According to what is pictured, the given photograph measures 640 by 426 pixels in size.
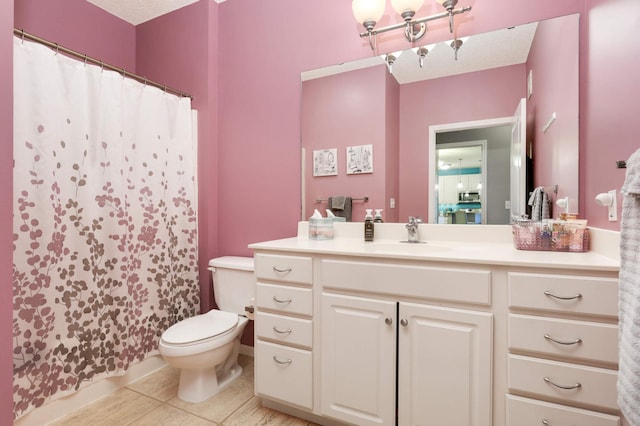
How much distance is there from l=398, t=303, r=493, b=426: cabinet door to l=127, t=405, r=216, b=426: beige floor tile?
40.2 inches

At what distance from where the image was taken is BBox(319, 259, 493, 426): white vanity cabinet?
1.15 m

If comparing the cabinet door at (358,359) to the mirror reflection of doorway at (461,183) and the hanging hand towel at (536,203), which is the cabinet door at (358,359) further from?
the hanging hand towel at (536,203)

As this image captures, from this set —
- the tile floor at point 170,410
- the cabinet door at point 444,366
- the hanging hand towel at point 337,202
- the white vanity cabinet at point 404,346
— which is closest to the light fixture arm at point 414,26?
the hanging hand towel at point 337,202

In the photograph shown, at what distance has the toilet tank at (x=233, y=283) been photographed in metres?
2.02

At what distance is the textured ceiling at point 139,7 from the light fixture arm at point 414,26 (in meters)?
1.30

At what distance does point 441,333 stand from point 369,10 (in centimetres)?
169

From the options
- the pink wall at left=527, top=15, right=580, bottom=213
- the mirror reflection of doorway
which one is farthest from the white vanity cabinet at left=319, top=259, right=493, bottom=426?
the pink wall at left=527, top=15, right=580, bottom=213

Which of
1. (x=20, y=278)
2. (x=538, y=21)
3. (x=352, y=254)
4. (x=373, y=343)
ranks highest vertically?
(x=538, y=21)

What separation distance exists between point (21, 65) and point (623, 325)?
248 centimetres

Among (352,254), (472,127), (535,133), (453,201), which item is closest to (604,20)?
(535,133)

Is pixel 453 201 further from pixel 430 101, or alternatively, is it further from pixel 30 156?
pixel 30 156

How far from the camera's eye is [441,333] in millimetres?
1190

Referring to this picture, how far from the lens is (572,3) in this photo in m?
1.43

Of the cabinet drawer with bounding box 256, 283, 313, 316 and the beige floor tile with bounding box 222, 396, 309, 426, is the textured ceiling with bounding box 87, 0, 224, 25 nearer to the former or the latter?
the cabinet drawer with bounding box 256, 283, 313, 316
